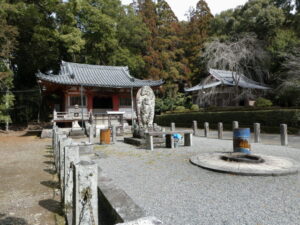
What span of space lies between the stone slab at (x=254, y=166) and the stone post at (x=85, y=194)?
358 centimetres

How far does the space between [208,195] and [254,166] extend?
207 cm

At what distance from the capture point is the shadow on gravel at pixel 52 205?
11.2ft

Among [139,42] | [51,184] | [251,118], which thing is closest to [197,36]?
[139,42]

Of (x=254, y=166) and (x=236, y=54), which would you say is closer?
(x=254, y=166)

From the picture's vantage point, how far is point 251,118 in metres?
15.0

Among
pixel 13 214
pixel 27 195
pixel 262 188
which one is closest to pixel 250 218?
pixel 262 188

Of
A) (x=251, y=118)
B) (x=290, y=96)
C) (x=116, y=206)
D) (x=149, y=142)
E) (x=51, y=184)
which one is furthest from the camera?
(x=290, y=96)

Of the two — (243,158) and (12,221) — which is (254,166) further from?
(12,221)

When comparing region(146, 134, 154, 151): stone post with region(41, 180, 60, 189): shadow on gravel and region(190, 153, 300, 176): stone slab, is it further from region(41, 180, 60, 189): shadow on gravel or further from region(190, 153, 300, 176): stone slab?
region(41, 180, 60, 189): shadow on gravel

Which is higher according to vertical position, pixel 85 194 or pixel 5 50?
pixel 5 50

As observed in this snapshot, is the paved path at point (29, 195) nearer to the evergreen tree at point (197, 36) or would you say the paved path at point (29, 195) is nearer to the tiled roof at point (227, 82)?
the tiled roof at point (227, 82)

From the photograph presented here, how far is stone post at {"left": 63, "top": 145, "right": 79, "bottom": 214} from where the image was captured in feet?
10.6

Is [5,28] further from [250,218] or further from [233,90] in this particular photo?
[233,90]

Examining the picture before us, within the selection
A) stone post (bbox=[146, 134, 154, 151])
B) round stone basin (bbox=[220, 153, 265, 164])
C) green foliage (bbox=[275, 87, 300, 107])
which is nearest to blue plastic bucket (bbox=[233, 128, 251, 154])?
round stone basin (bbox=[220, 153, 265, 164])
